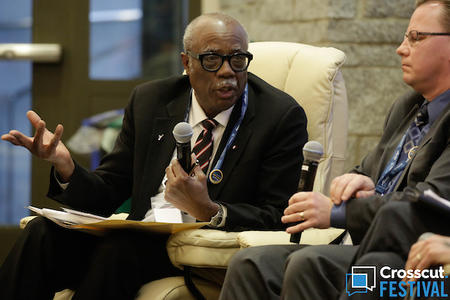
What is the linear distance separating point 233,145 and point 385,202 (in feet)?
2.70

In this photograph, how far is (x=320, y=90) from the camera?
3195mm

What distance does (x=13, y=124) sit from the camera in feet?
18.2

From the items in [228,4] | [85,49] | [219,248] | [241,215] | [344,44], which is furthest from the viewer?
[85,49]

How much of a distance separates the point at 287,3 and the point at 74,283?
2.27 meters

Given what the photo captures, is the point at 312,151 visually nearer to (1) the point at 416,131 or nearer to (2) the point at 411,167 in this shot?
(2) the point at 411,167

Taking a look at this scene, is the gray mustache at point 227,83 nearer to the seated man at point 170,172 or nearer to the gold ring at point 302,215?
the seated man at point 170,172

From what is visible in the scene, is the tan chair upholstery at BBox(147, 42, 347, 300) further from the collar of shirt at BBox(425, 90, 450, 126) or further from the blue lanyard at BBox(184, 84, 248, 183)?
the collar of shirt at BBox(425, 90, 450, 126)

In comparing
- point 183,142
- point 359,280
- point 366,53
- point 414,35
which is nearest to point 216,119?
point 183,142

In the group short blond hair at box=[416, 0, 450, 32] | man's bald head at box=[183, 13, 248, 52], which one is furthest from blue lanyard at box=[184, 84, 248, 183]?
short blond hair at box=[416, 0, 450, 32]

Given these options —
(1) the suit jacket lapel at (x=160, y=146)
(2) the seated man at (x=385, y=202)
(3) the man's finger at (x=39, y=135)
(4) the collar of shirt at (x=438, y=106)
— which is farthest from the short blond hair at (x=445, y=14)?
(3) the man's finger at (x=39, y=135)

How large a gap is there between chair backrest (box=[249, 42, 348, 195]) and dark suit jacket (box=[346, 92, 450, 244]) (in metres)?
0.48

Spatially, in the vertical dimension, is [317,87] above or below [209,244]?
above

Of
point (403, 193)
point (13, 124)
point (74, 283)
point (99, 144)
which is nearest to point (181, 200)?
point (74, 283)

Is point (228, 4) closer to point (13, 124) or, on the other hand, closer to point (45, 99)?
point (45, 99)
